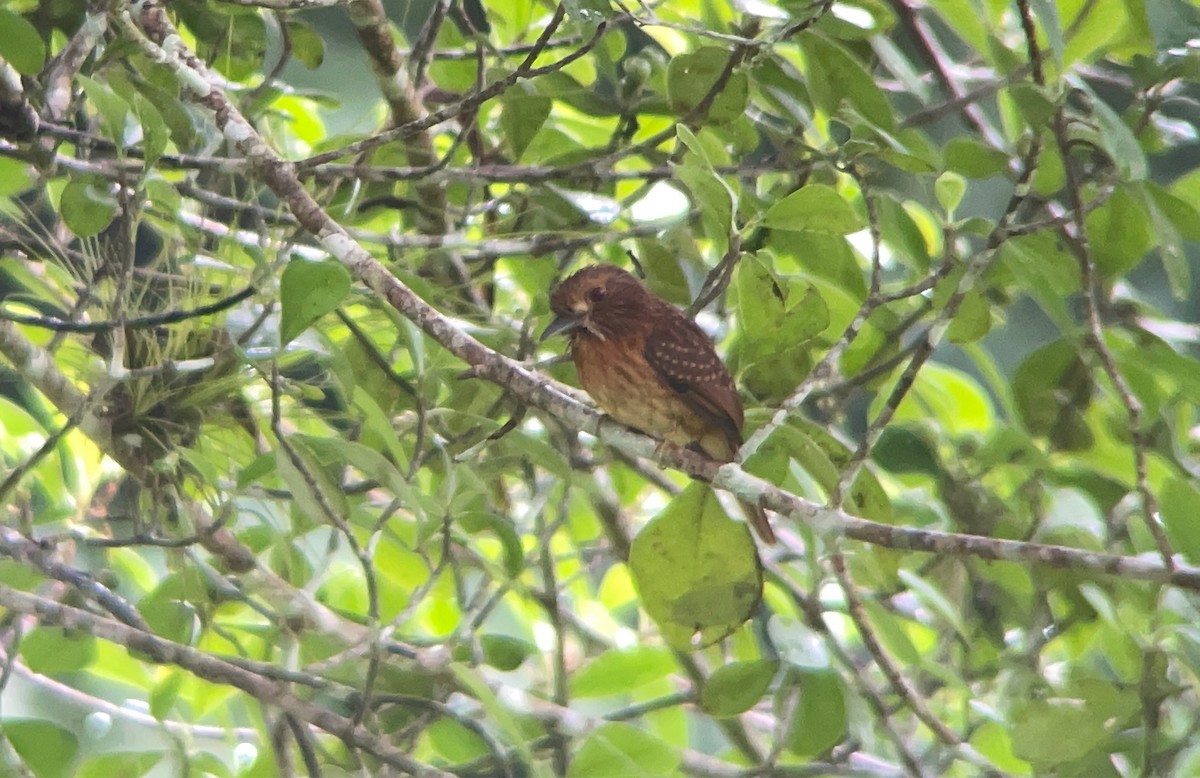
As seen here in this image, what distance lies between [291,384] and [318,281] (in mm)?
491

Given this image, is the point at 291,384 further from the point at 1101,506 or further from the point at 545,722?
the point at 1101,506

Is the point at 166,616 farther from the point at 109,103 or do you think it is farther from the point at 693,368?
the point at 693,368

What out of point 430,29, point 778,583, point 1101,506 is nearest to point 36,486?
point 430,29

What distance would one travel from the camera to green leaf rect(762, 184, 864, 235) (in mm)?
1529

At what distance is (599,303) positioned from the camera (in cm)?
224

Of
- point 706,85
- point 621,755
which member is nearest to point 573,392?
point 706,85

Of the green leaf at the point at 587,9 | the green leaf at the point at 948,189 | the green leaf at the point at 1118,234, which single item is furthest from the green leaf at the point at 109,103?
the green leaf at the point at 1118,234

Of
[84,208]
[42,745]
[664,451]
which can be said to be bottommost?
[42,745]

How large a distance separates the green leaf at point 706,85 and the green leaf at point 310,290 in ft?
2.26

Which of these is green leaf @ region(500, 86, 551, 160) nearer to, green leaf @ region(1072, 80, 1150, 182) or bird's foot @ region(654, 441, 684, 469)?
bird's foot @ region(654, 441, 684, 469)

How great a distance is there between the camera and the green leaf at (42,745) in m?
1.64

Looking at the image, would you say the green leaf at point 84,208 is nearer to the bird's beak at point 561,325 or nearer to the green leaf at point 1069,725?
the bird's beak at point 561,325

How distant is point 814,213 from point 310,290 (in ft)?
2.00

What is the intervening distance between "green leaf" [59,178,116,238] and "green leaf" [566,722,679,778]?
0.94 m
